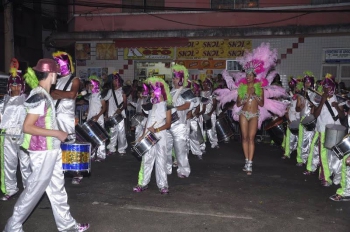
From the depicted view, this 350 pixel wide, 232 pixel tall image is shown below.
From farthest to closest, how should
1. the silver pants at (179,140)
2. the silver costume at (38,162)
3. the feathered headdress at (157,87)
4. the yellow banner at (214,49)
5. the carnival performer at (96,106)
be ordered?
the yellow banner at (214,49), the carnival performer at (96,106), the silver pants at (179,140), the feathered headdress at (157,87), the silver costume at (38,162)

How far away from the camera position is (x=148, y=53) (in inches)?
649

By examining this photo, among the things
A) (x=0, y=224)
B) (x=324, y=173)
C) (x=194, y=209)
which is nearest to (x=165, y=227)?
(x=194, y=209)

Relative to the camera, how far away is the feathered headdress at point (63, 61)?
5609 mm

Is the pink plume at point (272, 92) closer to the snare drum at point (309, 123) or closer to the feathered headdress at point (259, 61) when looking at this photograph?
the feathered headdress at point (259, 61)

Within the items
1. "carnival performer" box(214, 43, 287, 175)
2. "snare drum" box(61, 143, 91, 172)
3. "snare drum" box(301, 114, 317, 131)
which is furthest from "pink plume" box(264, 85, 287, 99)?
"snare drum" box(61, 143, 91, 172)

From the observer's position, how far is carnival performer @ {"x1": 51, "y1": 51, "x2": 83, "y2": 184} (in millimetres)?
5559

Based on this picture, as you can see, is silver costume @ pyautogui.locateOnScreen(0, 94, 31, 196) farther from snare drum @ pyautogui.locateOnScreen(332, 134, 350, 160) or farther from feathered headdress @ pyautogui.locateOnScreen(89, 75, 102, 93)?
snare drum @ pyautogui.locateOnScreen(332, 134, 350, 160)

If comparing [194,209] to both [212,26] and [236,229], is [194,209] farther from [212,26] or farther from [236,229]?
[212,26]

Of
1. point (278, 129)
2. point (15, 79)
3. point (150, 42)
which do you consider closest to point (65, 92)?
point (15, 79)

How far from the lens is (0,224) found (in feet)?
15.4

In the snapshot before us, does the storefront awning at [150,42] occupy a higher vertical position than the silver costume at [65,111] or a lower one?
higher

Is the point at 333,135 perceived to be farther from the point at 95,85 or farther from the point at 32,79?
the point at 95,85

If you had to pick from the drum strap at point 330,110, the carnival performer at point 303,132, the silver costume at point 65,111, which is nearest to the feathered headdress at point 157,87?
the silver costume at point 65,111

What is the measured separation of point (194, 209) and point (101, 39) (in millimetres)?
12703
